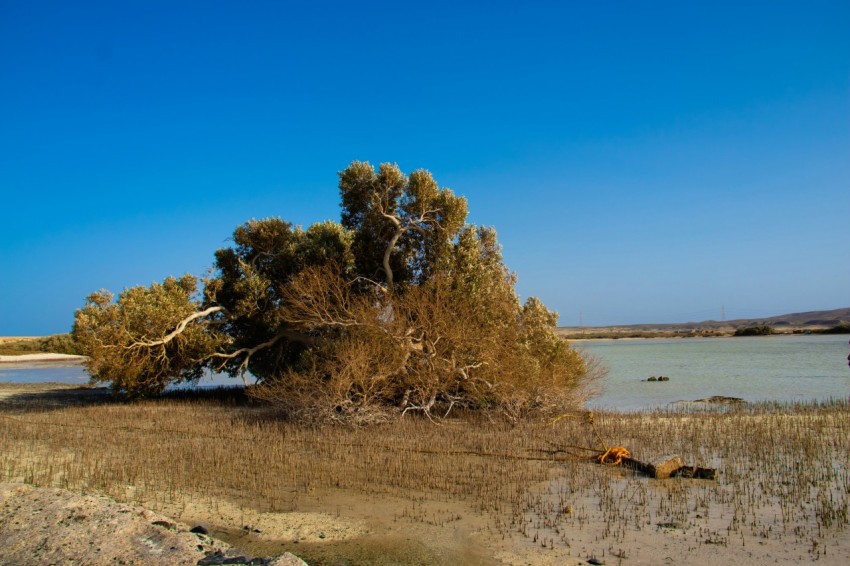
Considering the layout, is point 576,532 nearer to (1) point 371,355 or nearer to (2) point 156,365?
(1) point 371,355

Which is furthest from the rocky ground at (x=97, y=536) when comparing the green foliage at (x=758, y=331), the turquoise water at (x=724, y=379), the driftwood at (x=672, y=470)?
the green foliage at (x=758, y=331)

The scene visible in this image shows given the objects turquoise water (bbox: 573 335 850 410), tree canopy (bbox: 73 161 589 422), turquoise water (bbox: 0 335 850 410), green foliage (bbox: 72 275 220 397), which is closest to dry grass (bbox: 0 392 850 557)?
tree canopy (bbox: 73 161 589 422)

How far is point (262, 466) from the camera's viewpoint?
36.9 ft

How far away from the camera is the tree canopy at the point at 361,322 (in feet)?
54.8

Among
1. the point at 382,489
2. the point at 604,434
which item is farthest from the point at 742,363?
the point at 382,489

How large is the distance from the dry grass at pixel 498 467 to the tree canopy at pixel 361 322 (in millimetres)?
1059

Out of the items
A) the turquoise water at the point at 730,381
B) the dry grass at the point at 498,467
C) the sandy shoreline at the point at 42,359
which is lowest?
the turquoise water at the point at 730,381

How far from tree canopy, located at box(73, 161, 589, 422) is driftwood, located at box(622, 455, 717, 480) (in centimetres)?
616

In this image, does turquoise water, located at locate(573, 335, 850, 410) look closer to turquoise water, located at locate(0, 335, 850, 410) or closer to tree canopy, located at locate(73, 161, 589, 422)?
turquoise water, located at locate(0, 335, 850, 410)

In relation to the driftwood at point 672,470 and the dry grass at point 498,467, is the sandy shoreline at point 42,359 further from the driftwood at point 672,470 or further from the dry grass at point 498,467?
the driftwood at point 672,470

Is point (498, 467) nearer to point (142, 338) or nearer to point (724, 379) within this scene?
point (142, 338)

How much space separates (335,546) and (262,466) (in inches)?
172

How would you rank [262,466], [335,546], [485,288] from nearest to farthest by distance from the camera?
[335,546], [262,466], [485,288]

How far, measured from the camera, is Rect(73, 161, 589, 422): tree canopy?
16.7 meters
